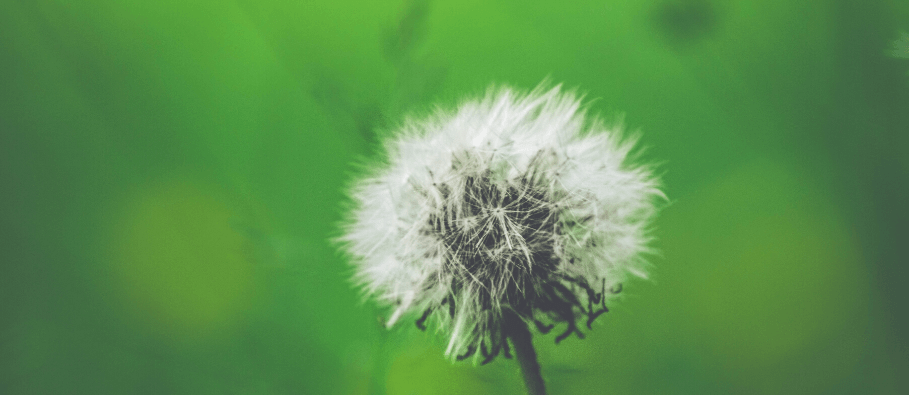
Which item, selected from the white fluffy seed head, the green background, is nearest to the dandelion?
the white fluffy seed head

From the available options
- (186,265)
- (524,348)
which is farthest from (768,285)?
(186,265)

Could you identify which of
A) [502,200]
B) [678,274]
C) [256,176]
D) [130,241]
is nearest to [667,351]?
[678,274]

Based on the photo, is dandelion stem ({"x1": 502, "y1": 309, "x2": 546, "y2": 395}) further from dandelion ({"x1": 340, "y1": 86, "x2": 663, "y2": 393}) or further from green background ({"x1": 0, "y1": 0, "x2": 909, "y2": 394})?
green background ({"x1": 0, "y1": 0, "x2": 909, "y2": 394})

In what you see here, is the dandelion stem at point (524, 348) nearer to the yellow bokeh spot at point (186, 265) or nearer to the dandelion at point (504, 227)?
the dandelion at point (504, 227)

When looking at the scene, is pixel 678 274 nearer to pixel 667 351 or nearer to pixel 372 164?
pixel 667 351

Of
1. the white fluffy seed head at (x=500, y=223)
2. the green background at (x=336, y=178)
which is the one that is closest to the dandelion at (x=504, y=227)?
the white fluffy seed head at (x=500, y=223)

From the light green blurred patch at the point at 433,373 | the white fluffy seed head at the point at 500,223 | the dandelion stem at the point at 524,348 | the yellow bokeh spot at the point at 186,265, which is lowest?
the dandelion stem at the point at 524,348

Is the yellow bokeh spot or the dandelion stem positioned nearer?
the dandelion stem

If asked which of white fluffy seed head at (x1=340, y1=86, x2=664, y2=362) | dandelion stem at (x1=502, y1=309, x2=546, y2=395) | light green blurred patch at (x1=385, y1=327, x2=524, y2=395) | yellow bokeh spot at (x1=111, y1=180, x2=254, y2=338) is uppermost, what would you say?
yellow bokeh spot at (x1=111, y1=180, x2=254, y2=338)
